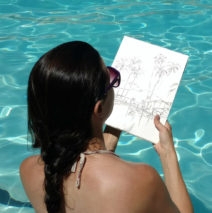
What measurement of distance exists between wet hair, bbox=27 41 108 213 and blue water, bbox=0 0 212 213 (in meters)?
1.66

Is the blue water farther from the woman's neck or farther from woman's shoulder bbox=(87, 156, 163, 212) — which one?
woman's shoulder bbox=(87, 156, 163, 212)

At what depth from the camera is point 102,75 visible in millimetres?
1407

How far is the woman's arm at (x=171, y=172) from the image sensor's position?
1.71 metres

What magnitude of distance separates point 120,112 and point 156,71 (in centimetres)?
33

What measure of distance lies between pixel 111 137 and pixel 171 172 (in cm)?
43

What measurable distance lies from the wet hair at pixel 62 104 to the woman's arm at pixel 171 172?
22.5 inches

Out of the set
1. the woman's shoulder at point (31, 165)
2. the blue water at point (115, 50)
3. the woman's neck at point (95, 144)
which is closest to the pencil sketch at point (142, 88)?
the woman's neck at point (95, 144)

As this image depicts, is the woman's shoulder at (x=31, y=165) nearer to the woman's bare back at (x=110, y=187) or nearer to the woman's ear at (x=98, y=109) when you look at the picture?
the woman's bare back at (x=110, y=187)

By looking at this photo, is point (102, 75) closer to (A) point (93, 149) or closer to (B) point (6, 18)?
(A) point (93, 149)

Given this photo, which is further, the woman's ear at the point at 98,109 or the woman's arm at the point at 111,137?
the woman's arm at the point at 111,137

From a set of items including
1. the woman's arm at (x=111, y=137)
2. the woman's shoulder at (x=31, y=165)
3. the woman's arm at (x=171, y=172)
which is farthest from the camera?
the woman's arm at (x=111, y=137)

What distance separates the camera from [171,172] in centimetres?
184

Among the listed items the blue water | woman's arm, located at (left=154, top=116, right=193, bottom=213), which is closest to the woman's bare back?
woman's arm, located at (left=154, top=116, right=193, bottom=213)

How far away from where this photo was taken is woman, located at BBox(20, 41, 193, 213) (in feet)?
4.40
